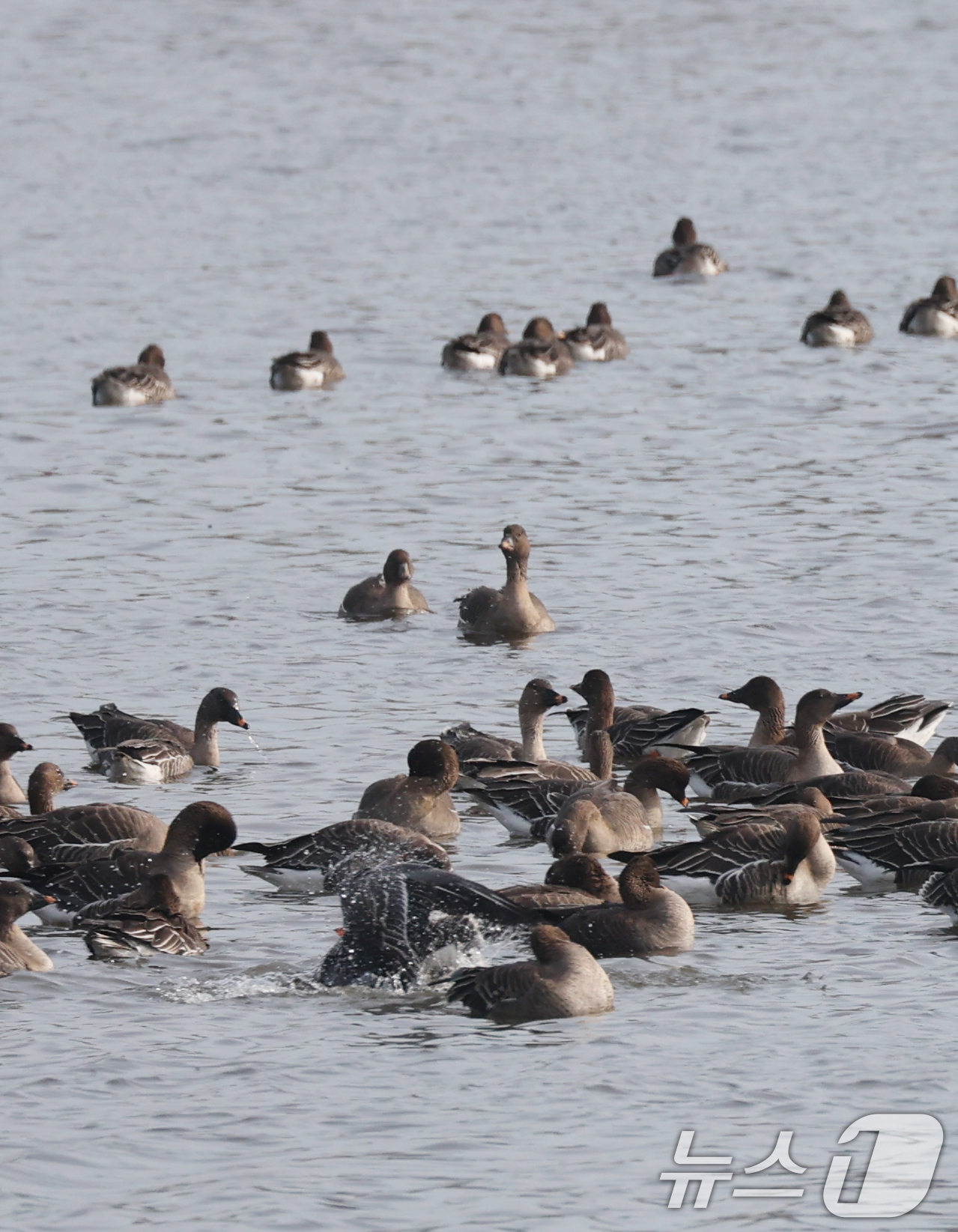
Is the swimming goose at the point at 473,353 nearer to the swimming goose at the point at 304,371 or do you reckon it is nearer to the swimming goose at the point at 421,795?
the swimming goose at the point at 304,371

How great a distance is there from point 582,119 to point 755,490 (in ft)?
105

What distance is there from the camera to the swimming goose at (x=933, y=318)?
38.0 meters

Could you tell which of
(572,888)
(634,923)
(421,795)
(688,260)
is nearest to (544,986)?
(634,923)

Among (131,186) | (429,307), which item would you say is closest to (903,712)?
(429,307)

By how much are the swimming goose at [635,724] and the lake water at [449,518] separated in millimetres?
1024

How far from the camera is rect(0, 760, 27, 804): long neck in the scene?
17141 millimetres

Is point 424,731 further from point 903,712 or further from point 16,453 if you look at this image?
point 16,453

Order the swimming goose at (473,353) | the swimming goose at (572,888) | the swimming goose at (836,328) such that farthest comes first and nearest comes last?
the swimming goose at (836,328) < the swimming goose at (473,353) < the swimming goose at (572,888)

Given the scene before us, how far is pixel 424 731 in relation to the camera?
61.0ft

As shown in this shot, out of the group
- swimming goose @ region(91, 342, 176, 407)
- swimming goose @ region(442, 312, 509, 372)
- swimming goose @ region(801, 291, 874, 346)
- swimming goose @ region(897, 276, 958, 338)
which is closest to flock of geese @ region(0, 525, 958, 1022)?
swimming goose @ region(91, 342, 176, 407)

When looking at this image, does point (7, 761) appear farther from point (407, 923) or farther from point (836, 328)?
point (836, 328)

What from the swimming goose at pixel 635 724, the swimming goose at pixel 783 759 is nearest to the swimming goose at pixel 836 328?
the swimming goose at pixel 635 724

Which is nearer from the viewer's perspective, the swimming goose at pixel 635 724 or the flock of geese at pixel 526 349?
the swimming goose at pixel 635 724
